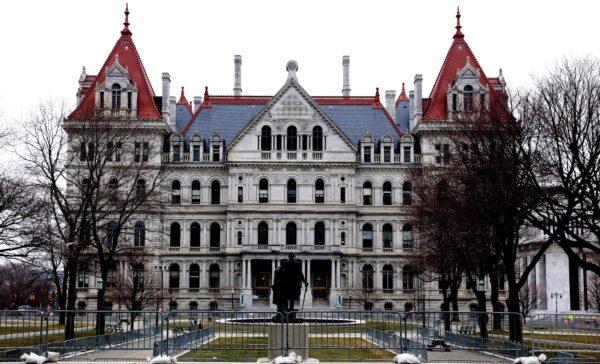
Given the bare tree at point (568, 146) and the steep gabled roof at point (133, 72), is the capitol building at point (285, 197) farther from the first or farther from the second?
the bare tree at point (568, 146)

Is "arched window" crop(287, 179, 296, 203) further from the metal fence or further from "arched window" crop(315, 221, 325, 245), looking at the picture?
the metal fence

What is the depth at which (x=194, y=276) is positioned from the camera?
80125 mm

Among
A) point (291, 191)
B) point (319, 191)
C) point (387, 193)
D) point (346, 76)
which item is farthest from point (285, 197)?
point (346, 76)

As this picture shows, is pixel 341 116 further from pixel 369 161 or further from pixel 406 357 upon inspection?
pixel 406 357

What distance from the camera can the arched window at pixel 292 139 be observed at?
79.6 m

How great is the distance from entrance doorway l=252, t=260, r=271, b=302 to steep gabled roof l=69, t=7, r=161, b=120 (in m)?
17.0

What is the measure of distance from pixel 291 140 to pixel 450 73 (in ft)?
56.4

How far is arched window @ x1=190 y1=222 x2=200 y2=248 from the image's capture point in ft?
265

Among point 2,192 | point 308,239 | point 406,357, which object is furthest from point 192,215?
point 406,357

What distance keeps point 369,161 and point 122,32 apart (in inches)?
1087

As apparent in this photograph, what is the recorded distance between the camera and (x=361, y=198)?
80.9 m

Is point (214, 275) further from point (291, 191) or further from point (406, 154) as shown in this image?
point (406, 154)

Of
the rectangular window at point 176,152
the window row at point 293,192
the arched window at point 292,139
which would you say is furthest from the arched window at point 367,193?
the rectangular window at point 176,152

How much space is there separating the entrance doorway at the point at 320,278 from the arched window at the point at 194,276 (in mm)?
11062
